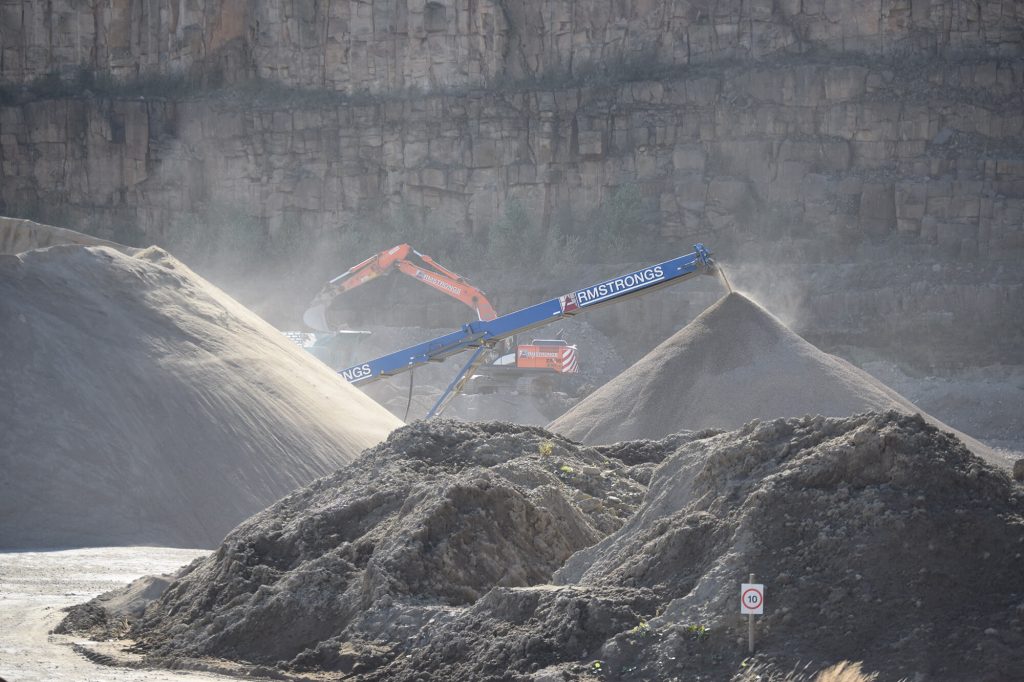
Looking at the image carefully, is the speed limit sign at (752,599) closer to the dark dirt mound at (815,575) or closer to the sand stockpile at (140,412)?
the dark dirt mound at (815,575)

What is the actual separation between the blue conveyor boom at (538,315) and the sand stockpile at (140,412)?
8.36 feet

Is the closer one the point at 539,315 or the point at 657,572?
the point at 657,572

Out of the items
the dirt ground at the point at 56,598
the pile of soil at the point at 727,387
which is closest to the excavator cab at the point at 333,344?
the pile of soil at the point at 727,387

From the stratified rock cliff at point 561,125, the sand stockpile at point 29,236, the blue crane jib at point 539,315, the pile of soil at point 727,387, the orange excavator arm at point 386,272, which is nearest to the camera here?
the pile of soil at point 727,387

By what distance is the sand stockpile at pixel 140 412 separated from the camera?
50.5ft

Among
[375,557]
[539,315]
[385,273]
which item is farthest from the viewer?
[385,273]

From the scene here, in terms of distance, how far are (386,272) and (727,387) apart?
15.8 m

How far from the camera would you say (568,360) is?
1170 inches

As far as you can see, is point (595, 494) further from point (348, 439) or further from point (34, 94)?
point (34, 94)

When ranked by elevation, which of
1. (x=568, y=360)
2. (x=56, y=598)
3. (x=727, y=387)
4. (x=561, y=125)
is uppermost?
(x=561, y=125)

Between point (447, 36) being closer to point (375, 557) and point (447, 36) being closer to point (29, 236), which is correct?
point (29, 236)

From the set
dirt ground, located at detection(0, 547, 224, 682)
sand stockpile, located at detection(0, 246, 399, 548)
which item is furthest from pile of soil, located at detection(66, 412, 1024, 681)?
sand stockpile, located at detection(0, 246, 399, 548)

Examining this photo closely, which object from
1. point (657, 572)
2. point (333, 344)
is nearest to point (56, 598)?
point (657, 572)

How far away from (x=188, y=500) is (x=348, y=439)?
2941 millimetres
